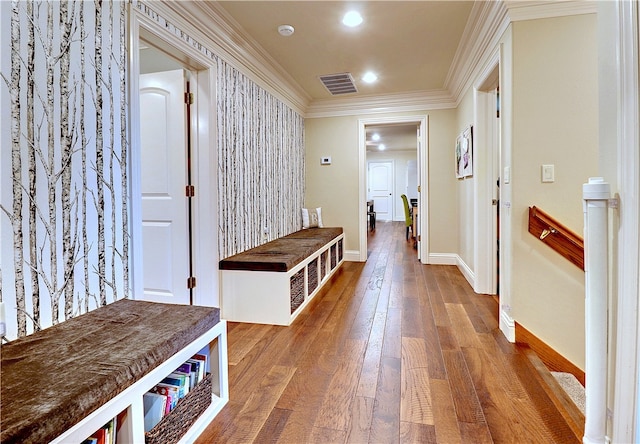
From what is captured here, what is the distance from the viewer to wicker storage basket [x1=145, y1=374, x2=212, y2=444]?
1.15 m

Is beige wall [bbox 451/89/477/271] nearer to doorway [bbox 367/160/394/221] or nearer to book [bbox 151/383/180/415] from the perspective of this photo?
book [bbox 151/383/180/415]

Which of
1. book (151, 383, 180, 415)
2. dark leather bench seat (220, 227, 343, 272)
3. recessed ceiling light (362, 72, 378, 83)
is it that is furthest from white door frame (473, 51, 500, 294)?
book (151, 383, 180, 415)

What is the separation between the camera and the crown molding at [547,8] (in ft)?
6.68

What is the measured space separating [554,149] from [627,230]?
1346 mm

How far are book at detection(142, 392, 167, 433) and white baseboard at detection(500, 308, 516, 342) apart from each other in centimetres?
209

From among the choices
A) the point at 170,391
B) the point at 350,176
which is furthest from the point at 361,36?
the point at 170,391

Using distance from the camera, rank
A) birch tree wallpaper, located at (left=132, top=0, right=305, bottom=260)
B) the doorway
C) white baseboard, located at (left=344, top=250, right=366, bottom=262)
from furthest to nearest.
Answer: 1. the doorway
2. white baseboard, located at (left=344, top=250, right=366, bottom=262)
3. birch tree wallpaper, located at (left=132, top=0, right=305, bottom=260)

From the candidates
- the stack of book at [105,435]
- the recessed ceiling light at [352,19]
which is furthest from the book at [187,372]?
the recessed ceiling light at [352,19]

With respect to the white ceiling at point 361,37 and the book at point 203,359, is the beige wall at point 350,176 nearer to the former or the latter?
the white ceiling at point 361,37

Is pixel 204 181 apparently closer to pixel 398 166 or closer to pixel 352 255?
pixel 352 255

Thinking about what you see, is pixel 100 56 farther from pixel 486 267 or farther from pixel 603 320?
pixel 486 267

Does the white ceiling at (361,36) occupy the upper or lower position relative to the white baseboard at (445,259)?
upper

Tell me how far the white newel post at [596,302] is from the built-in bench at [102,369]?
1435 mm

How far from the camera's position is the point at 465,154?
12.0 feet
